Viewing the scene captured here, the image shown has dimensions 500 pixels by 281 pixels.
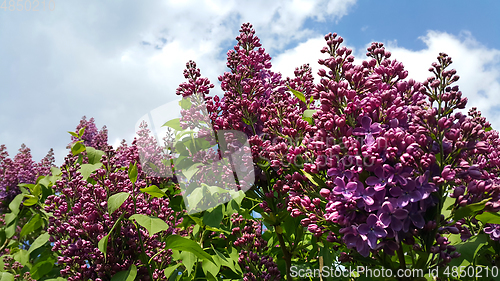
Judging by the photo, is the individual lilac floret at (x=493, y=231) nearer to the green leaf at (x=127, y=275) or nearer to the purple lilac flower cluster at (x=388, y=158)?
the purple lilac flower cluster at (x=388, y=158)

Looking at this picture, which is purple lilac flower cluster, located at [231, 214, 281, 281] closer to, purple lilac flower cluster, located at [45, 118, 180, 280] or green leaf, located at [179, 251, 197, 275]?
green leaf, located at [179, 251, 197, 275]

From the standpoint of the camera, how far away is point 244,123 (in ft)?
8.18

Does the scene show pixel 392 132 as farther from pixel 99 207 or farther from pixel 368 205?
pixel 99 207

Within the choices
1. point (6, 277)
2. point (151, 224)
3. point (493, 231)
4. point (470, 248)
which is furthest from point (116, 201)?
point (493, 231)

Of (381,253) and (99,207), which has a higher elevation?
(99,207)

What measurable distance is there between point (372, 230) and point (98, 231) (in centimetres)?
163

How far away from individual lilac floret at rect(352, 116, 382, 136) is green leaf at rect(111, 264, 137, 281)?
150 centimetres

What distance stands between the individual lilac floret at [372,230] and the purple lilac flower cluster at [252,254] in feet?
3.58

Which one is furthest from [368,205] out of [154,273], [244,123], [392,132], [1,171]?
[1,171]

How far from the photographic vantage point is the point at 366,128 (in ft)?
4.99

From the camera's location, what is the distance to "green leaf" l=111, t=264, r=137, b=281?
6.45 ft

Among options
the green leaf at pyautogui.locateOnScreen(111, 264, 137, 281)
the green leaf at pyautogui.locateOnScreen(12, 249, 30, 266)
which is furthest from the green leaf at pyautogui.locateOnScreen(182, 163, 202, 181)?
the green leaf at pyautogui.locateOnScreen(12, 249, 30, 266)

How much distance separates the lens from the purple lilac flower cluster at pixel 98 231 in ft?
6.85

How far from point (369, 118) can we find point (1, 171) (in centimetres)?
650
